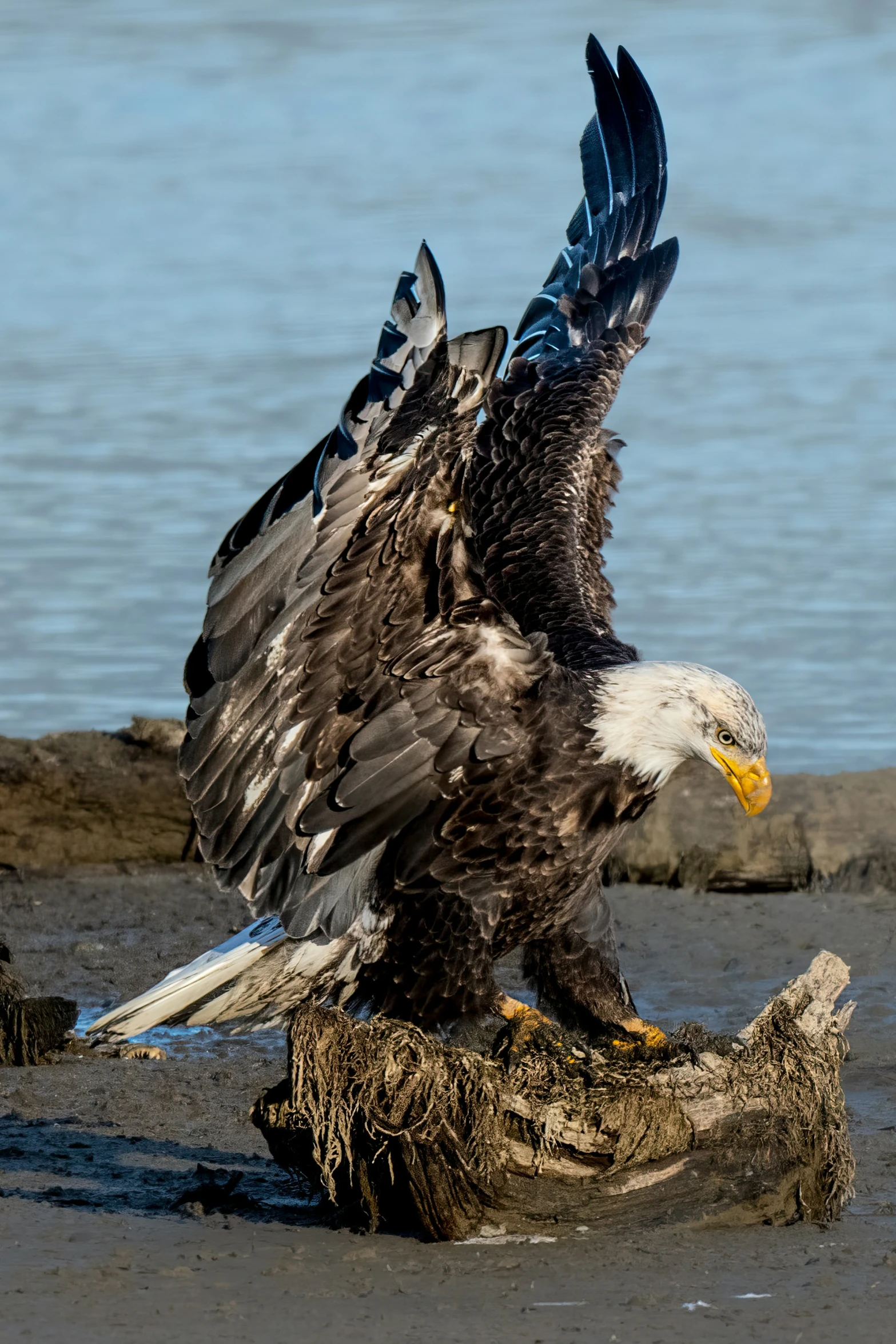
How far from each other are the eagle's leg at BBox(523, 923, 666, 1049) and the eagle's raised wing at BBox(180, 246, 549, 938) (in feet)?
1.95

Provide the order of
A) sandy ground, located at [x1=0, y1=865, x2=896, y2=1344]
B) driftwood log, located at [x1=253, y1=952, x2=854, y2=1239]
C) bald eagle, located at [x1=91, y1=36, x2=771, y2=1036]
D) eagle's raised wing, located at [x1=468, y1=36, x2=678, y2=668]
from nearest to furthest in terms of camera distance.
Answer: sandy ground, located at [x1=0, y1=865, x2=896, y2=1344] < driftwood log, located at [x1=253, y1=952, x2=854, y2=1239] < bald eagle, located at [x1=91, y1=36, x2=771, y2=1036] < eagle's raised wing, located at [x1=468, y1=36, x2=678, y2=668]

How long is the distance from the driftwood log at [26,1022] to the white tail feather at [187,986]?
767 millimetres

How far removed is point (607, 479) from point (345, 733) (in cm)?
226

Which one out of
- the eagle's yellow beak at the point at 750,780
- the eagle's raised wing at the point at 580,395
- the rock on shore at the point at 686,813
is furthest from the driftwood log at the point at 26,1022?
the eagle's yellow beak at the point at 750,780

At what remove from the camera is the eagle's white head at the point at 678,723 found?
4629 millimetres

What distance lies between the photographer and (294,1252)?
4.12 metres

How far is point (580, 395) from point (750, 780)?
7.45ft

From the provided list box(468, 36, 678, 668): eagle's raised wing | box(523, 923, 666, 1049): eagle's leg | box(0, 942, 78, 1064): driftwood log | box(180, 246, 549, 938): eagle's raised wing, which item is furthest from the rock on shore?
box(180, 246, 549, 938): eagle's raised wing

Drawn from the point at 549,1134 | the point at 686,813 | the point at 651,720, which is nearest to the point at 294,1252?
the point at 549,1134

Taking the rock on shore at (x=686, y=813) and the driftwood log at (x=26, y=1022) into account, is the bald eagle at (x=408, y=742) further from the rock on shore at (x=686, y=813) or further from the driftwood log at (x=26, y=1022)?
the rock on shore at (x=686, y=813)

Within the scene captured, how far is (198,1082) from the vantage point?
18.3 feet

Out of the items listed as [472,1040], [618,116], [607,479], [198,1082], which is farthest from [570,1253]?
[618,116]

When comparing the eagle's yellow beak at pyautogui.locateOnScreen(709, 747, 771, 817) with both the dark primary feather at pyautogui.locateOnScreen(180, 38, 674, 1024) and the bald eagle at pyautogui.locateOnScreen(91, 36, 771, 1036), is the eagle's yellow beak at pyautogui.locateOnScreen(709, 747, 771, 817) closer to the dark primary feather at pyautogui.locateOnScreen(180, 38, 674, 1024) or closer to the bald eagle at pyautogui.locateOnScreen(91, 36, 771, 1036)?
the bald eagle at pyautogui.locateOnScreen(91, 36, 771, 1036)

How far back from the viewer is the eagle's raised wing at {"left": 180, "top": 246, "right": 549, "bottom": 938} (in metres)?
4.18
